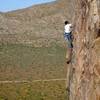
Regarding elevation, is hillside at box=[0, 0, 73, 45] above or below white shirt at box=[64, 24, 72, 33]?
below

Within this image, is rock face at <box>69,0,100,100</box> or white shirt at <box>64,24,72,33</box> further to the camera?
white shirt at <box>64,24,72,33</box>

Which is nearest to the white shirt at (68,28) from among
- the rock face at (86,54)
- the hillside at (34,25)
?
the rock face at (86,54)

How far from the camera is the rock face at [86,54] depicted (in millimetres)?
17094

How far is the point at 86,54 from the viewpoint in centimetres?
1808

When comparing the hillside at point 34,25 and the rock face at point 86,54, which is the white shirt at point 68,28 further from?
A: the hillside at point 34,25

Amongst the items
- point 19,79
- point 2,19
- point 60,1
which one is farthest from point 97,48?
point 60,1

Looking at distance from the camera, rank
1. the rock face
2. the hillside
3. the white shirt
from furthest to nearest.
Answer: the hillside → the white shirt → the rock face

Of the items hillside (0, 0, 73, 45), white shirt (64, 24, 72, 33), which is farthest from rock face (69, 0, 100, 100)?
hillside (0, 0, 73, 45)

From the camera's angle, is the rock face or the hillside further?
the hillside

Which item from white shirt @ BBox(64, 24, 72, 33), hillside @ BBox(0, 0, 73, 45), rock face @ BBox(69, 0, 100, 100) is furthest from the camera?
hillside @ BBox(0, 0, 73, 45)

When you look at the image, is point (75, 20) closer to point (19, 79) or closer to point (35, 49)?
point (19, 79)

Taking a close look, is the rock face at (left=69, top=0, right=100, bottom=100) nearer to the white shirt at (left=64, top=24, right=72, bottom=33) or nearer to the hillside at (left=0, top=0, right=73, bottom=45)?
the white shirt at (left=64, top=24, right=72, bottom=33)

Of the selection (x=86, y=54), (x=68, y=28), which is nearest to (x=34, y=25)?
(x=68, y=28)

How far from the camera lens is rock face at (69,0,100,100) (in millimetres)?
17094
